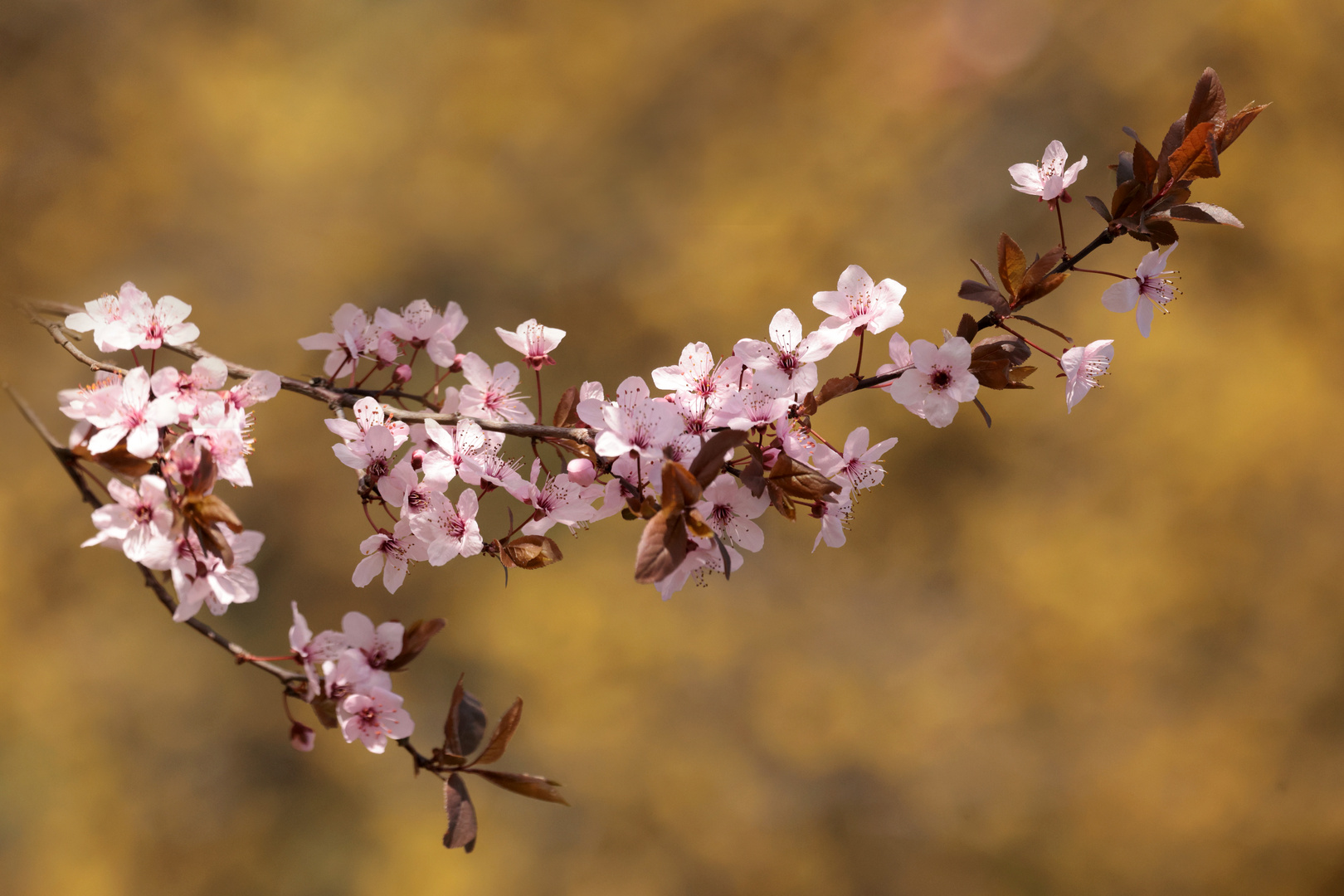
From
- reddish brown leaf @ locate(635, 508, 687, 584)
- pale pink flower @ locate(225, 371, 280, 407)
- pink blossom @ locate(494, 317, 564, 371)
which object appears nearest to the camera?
reddish brown leaf @ locate(635, 508, 687, 584)

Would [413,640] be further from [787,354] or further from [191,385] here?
[787,354]

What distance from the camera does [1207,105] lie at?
636mm

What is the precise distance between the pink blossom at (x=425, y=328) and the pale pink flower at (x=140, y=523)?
0.30m

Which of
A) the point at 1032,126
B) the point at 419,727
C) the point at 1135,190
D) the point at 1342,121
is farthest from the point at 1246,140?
the point at 419,727

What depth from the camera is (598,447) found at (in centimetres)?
60

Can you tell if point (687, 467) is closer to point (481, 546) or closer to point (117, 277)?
point (481, 546)

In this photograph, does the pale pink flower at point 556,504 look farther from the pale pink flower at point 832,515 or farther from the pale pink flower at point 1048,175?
the pale pink flower at point 1048,175

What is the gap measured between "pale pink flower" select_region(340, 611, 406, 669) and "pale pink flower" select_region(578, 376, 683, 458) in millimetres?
220

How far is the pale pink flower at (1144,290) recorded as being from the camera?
688mm

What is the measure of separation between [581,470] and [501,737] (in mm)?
210

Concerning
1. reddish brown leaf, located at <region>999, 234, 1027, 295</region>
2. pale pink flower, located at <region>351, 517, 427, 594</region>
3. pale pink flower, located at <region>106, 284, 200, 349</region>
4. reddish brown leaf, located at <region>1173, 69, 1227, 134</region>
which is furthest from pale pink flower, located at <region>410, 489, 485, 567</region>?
reddish brown leaf, located at <region>1173, 69, 1227, 134</region>

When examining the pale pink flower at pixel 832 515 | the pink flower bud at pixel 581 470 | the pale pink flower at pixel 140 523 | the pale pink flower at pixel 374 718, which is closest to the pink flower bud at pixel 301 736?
the pale pink flower at pixel 374 718

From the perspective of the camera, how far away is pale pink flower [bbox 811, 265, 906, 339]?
69 cm

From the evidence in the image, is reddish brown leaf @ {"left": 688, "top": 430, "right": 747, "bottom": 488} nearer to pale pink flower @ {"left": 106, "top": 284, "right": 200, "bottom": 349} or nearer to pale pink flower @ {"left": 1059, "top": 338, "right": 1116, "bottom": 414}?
pale pink flower @ {"left": 1059, "top": 338, "right": 1116, "bottom": 414}
